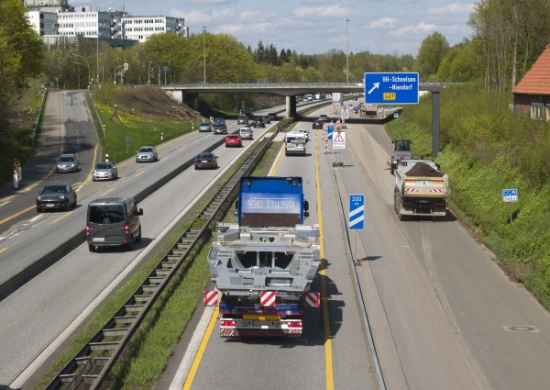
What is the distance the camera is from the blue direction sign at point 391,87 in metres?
47.2

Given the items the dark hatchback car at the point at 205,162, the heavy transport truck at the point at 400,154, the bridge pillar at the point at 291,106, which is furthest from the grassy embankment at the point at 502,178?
the bridge pillar at the point at 291,106

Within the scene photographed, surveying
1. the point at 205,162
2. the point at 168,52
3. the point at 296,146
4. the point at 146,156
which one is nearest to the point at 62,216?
the point at 205,162

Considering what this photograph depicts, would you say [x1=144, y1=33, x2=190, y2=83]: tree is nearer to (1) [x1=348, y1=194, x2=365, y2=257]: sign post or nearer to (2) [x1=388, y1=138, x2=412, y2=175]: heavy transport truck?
(2) [x1=388, y1=138, x2=412, y2=175]: heavy transport truck

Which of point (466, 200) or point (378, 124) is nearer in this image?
point (466, 200)

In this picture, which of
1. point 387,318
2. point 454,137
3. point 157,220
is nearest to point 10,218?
point 157,220

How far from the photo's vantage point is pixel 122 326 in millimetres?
19453

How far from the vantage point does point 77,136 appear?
260 ft

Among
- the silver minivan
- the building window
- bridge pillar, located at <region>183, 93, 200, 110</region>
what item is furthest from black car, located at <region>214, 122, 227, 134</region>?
the silver minivan

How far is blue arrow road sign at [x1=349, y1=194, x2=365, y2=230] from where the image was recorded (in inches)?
1048

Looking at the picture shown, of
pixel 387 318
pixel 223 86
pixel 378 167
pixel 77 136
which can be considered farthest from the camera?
pixel 223 86

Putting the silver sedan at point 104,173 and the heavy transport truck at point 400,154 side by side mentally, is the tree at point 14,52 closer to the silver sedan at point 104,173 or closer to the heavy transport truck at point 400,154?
the silver sedan at point 104,173

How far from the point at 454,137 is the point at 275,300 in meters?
38.1

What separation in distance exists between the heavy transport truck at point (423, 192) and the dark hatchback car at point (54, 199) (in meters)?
17.5

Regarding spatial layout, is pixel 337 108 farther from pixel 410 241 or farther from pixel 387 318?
pixel 387 318
